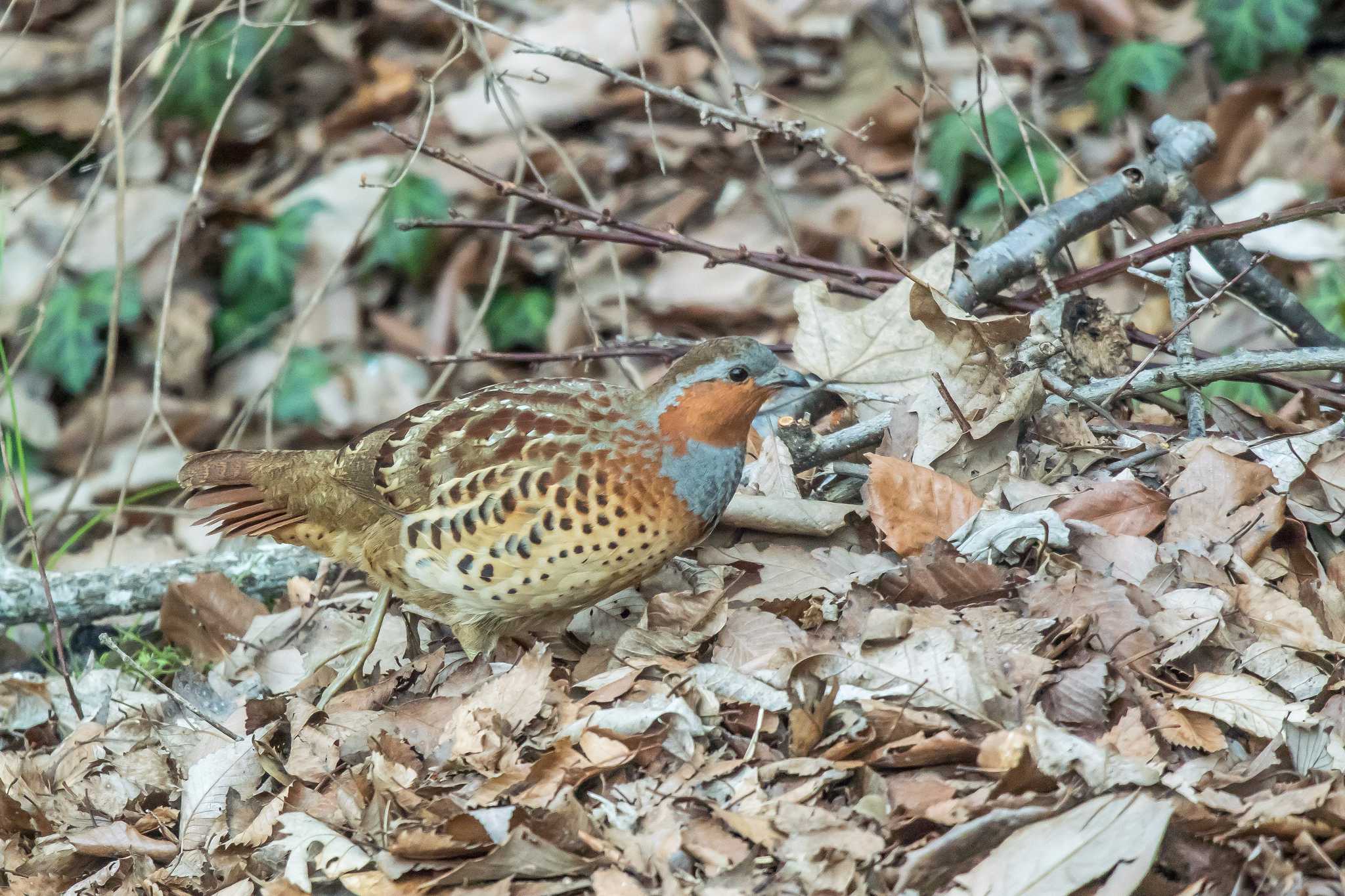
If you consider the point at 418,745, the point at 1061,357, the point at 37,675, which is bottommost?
the point at 37,675

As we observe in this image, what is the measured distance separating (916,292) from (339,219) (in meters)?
4.91

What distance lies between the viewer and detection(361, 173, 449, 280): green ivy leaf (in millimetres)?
7715

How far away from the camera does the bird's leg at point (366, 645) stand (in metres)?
3.92

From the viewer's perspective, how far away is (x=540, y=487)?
368 cm

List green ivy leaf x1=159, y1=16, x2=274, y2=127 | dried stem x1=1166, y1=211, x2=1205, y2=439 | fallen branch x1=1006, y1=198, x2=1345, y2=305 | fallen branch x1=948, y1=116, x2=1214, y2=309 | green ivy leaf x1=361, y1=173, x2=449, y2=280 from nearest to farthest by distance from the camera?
fallen branch x1=1006, y1=198, x2=1345, y2=305 < dried stem x1=1166, y1=211, x2=1205, y2=439 < fallen branch x1=948, y1=116, x2=1214, y2=309 < green ivy leaf x1=361, y1=173, x2=449, y2=280 < green ivy leaf x1=159, y1=16, x2=274, y2=127

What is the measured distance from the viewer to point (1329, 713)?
10.1ft

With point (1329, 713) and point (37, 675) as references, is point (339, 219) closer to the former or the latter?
point (37, 675)

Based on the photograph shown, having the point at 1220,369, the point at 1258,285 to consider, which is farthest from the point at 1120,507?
the point at 1258,285

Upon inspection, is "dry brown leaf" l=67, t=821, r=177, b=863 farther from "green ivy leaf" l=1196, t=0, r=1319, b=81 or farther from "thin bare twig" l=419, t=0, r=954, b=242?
"green ivy leaf" l=1196, t=0, r=1319, b=81

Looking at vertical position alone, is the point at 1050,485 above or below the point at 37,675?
above

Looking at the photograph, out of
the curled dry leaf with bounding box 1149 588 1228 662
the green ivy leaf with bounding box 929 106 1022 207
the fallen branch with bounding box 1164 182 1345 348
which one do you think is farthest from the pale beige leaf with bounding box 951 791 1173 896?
the green ivy leaf with bounding box 929 106 1022 207

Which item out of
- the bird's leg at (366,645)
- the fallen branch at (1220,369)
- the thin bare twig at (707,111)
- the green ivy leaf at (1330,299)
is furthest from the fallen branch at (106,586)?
the green ivy leaf at (1330,299)

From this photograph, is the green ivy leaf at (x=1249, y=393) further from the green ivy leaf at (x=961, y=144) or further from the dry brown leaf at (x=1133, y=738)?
the dry brown leaf at (x=1133, y=738)

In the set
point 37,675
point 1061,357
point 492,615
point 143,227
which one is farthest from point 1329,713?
point 143,227
